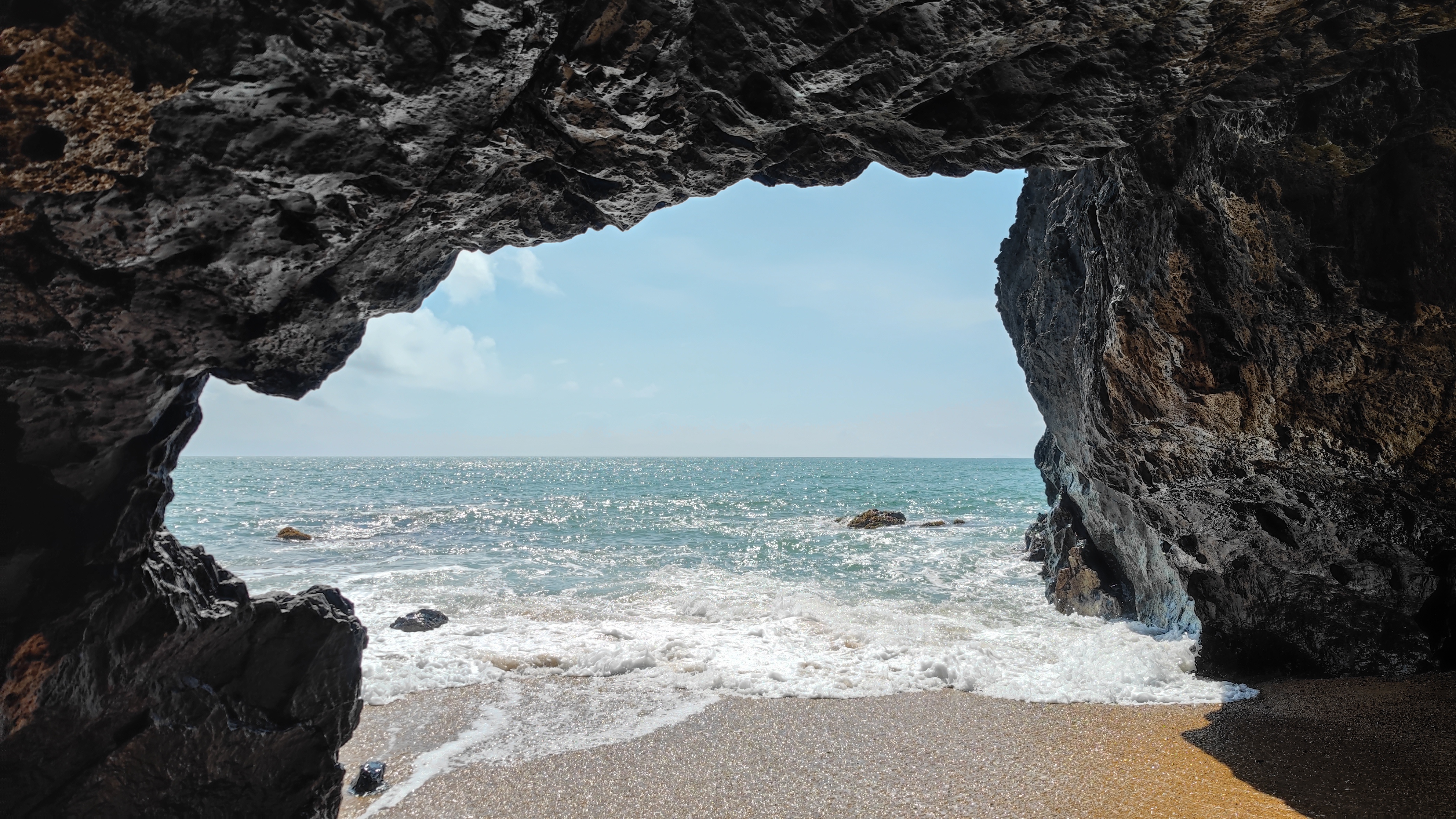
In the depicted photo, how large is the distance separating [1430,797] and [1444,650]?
3.12 meters

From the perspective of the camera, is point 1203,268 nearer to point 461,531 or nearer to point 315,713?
point 315,713

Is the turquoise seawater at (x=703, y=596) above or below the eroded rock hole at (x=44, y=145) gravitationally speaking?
below

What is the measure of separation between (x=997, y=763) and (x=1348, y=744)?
3534mm

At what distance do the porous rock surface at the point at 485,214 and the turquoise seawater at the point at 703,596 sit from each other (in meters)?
4.06

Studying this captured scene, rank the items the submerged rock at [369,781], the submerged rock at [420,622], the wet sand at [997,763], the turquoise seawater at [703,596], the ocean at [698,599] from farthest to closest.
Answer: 1. the submerged rock at [420,622]
2. the turquoise seawater at [703,596]
3. the ocean at [698,599]
4. the submerged rock at [369,781]
5. the wet sand at [997,763]

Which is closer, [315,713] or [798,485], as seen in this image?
[315,713]

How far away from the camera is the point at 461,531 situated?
29.5m

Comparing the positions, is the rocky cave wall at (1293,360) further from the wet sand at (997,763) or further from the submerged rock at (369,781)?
the submerged rock at (369,781)

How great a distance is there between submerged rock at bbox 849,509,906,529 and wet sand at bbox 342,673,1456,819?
2416 cm

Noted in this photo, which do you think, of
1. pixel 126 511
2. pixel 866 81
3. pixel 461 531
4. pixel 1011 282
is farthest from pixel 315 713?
pixel 461 531

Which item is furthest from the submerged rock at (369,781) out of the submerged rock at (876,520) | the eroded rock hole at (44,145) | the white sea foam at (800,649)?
the submerged rock at (876,520)

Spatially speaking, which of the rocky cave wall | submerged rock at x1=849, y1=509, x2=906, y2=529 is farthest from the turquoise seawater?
the rocky cave wall

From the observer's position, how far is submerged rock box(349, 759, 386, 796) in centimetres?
641

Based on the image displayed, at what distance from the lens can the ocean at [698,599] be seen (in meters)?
9.20
